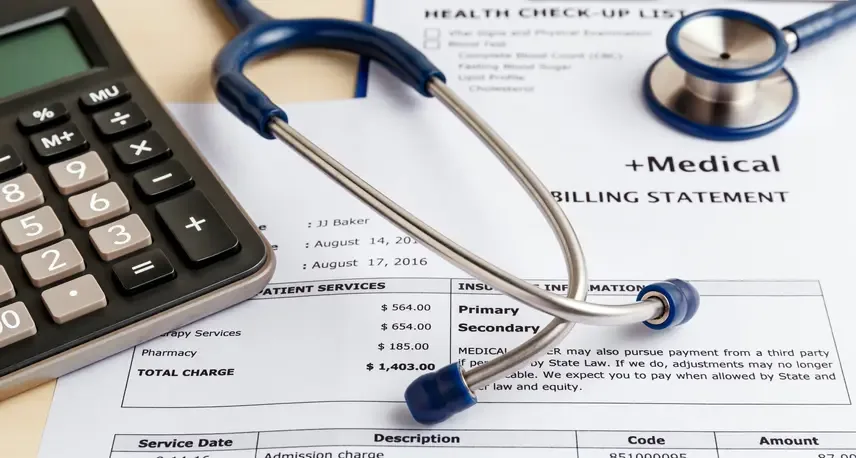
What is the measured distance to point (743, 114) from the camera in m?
0.58

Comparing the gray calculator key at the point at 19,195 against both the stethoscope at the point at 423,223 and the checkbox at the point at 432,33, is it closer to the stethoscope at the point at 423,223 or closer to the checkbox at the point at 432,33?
the stethoscope at the point at 423,223

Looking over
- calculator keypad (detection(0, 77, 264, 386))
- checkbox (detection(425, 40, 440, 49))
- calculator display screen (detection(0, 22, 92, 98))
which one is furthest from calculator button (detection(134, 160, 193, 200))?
checkbox (detection(425, 40, 440, 49))

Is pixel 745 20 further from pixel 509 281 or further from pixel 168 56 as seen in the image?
pixel 168 56

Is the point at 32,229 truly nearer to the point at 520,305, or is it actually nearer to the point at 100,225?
the point at 100,225

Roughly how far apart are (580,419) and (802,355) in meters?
0.12

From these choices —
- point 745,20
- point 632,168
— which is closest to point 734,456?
point 632,168

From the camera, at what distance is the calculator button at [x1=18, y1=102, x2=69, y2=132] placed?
53 centimetres

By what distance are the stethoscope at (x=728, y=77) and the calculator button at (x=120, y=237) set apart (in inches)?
13.3

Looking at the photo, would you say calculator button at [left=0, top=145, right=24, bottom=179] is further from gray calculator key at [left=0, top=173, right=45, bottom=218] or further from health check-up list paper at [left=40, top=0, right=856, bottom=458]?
health check-up list paper at [left=40, top=0, right=856, bottom=458]

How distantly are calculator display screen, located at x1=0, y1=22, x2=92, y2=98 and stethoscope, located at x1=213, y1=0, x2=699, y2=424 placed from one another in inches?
3.6

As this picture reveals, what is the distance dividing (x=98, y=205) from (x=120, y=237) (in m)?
0.03

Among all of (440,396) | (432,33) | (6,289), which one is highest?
(432,33)

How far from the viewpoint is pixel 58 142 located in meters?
0.52

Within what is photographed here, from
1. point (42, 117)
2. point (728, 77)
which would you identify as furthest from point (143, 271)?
point (728, 77)
